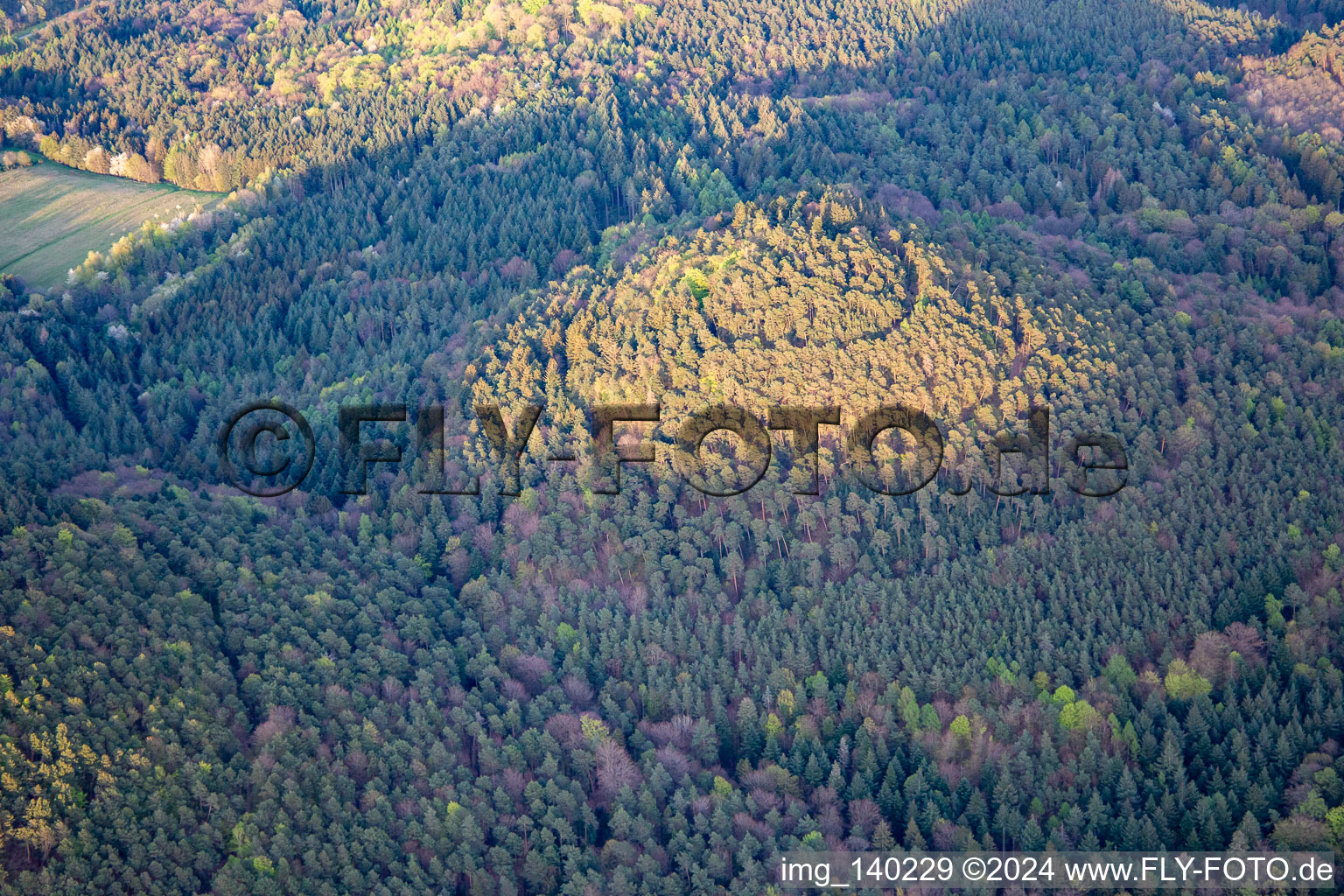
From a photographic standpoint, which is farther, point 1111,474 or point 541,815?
point 1111,474

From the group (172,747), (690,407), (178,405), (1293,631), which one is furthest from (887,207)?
(172,747)

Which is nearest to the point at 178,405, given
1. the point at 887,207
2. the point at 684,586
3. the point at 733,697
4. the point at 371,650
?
the point at 371,650

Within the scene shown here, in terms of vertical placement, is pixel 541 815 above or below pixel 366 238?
below

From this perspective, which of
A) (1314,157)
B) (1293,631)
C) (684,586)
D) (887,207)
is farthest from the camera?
(1314,157)

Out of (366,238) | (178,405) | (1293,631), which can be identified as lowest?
(1293,631)

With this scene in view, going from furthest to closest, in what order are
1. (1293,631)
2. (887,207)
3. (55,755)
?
(887,207) < (1293,631) < (55,755)

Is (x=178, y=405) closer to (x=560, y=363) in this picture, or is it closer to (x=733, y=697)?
(x=560, y=363)

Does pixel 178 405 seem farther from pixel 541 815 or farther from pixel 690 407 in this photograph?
pixel 541 815
